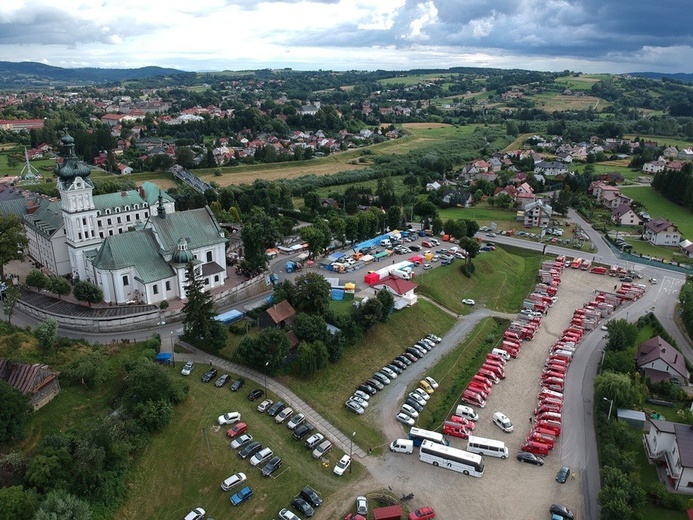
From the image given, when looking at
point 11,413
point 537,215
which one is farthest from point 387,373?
point 537,215

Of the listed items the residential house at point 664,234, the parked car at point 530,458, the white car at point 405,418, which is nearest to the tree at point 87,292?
the white car at point 405,418

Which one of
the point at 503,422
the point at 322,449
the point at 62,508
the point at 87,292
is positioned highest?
the point at 87,292

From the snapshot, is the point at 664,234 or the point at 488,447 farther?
the point at 664,234

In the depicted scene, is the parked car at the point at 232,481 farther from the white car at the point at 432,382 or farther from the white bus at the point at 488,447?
the white car at the point at 432,382

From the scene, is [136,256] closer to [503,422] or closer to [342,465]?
[342,465]

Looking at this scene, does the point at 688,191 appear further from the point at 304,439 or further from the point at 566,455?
the point at 304,439

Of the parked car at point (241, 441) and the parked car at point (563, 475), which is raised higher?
the parked car at point (241, 441)

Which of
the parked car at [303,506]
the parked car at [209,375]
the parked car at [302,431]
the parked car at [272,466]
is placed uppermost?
the parked car at [209,375]
